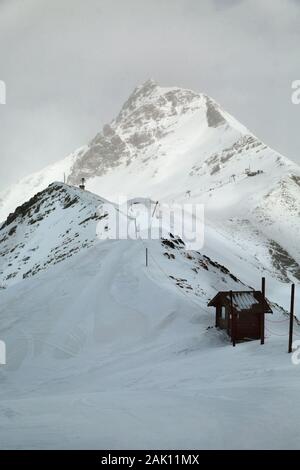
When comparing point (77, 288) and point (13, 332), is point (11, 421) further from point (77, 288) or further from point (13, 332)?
point (77, 288)

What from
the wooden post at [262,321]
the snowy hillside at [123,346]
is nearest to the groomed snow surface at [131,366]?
the snowy hillside at [123,346]

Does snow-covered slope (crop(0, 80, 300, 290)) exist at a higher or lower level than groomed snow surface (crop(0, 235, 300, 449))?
higher

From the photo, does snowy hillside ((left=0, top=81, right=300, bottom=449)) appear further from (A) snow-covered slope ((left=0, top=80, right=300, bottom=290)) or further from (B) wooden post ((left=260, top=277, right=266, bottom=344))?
(A) snow-covered slope ((left=0, top=80, right=300, bottom=290))

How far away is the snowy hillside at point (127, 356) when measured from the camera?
10984 millimetres

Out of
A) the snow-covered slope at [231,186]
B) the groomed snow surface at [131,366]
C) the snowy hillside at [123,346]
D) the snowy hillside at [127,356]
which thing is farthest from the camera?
the snow-covered slope at [231,186]

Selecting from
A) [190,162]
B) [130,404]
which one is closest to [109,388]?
[130,404]

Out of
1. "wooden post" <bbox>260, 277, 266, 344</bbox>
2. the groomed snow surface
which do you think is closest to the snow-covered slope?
the groomed snow surface

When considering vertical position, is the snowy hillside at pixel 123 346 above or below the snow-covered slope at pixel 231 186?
below

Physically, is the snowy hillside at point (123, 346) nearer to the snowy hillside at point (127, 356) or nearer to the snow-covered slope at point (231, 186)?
the snowy hillside at point (127, 356)

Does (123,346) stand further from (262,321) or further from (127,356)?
(262,321)

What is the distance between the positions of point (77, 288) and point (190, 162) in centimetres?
14187

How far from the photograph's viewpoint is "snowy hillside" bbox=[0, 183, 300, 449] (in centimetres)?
1098

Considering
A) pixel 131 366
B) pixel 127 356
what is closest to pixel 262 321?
pixel 127 356

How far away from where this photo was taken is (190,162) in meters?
168
